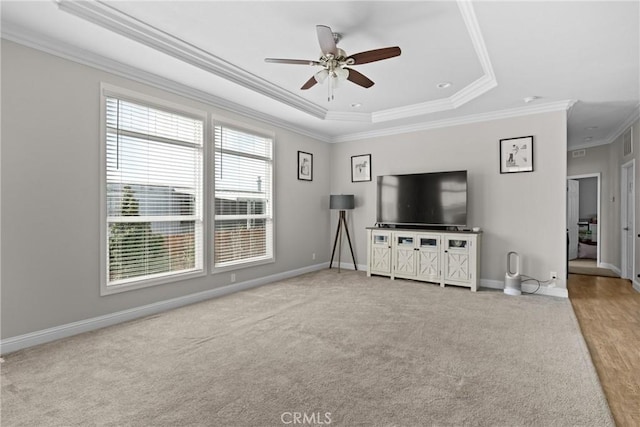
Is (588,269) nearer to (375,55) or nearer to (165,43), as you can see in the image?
(375,55)

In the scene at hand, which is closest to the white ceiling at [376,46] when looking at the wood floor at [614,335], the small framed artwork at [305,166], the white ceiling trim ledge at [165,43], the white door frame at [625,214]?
the white ceiling trim ledge at [165,43]

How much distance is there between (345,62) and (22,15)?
99.4 inches

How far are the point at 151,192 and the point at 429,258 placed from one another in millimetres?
3947

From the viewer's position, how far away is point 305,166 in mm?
6113

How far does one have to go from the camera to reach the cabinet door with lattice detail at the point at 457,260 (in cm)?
491

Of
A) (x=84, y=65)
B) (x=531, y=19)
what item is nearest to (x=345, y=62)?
(x=531, y=19)

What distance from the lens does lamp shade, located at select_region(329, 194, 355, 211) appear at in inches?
241

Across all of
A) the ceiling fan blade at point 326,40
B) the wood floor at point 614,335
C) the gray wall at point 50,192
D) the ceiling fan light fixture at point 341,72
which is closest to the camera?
the wood floor at point 614,335

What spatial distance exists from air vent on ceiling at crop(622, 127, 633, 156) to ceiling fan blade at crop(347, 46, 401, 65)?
16.5ft

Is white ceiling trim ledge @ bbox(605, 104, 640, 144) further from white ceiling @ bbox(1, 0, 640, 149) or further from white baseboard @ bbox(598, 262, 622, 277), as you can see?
white baseboard @ bbox(598, 262, 622, 277)

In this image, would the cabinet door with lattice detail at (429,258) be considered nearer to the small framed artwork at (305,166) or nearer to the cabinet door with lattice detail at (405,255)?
the cabinet door with lattice detail at (405,255)

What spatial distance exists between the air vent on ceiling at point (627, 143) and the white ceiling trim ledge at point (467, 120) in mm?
1784

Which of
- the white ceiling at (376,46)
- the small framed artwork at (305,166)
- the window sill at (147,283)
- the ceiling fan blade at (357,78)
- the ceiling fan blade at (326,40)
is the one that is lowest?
the window sill at (147,283)

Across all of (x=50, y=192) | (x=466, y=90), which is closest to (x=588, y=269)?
(x=466, y=90)
